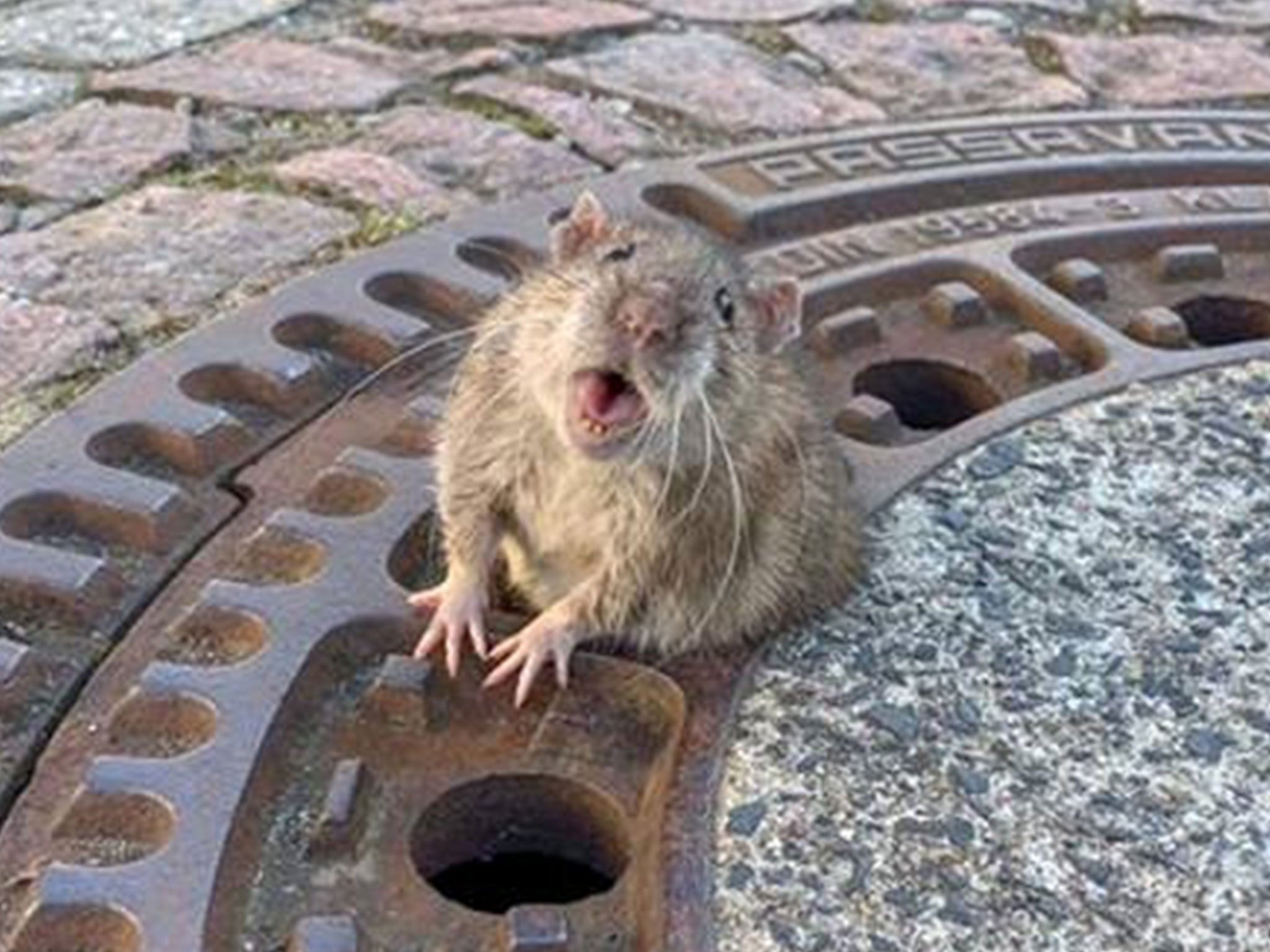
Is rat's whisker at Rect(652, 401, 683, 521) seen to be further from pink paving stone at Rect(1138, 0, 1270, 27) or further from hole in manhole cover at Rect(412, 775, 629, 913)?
pink paving stone at Rect(1138, 0, 1270, 27)

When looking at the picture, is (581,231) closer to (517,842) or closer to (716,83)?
(517,842)

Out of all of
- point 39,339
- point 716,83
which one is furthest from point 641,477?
point 716,83

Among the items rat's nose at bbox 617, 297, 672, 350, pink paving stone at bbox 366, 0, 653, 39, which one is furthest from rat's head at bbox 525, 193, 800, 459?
pink paving stone at bbox 366, 0, 653, 39

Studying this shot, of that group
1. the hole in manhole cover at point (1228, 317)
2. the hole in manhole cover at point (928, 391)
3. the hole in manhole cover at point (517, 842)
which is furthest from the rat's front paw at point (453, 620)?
the hole in manhole cover at point (1228, 317)

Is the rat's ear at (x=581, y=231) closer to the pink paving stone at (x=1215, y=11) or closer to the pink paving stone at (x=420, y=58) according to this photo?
the pink paving stone at (x=420, y=58)

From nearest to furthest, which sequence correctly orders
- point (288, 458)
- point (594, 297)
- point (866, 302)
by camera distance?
point (594, 297)
point (288, 458)
point (866, 302)

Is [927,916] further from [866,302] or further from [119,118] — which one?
[119,118]

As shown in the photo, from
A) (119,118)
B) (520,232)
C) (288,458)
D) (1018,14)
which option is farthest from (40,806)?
(1018,14)
